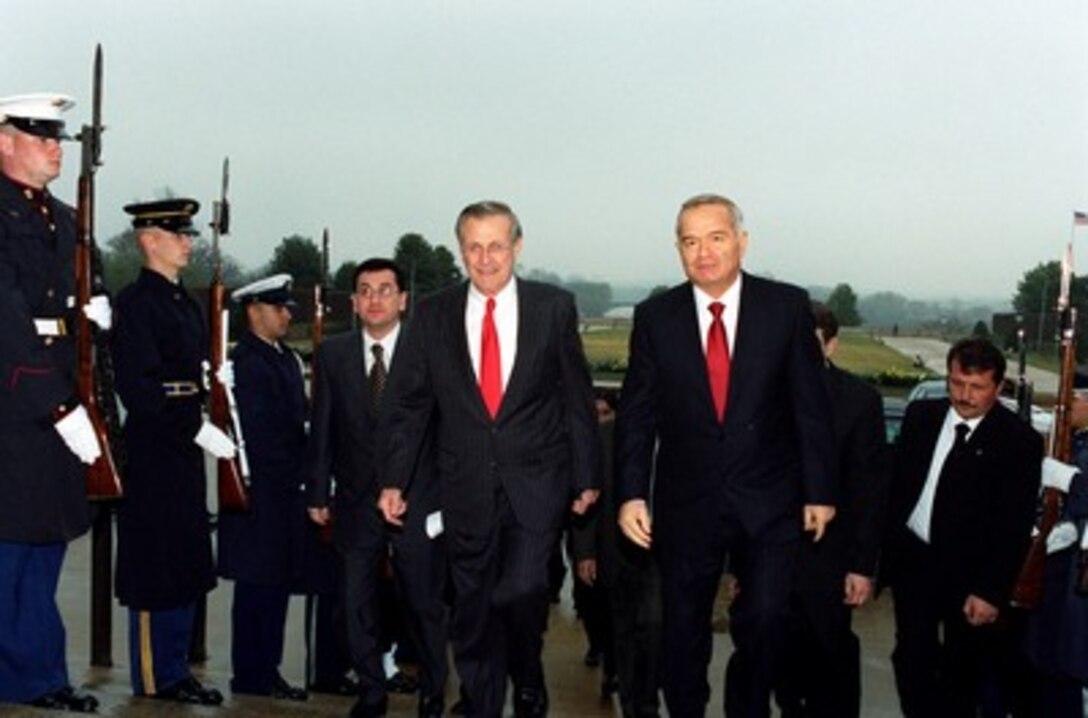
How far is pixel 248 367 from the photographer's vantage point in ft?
18.5

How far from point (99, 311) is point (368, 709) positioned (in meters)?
1.75

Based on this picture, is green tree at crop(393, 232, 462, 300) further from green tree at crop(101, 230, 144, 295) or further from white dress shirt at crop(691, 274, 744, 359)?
white dress shirt at crop(691, 274, 744, 359)

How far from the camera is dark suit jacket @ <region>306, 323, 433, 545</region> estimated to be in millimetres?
5216

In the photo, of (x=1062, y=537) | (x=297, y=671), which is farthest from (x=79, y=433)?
(x=1062, y=537)

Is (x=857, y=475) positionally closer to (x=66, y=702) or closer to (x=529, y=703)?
(x=529, y=703)

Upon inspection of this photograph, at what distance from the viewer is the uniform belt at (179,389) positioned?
5.03 meters

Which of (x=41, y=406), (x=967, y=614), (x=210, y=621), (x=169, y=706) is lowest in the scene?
(x=210, y=621)

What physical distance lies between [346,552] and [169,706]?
0.93 m

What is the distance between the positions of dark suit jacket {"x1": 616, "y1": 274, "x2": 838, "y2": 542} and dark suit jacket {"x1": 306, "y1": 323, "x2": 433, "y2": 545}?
1404 millimetres

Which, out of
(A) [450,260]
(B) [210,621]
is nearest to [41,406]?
(B) [210,621]

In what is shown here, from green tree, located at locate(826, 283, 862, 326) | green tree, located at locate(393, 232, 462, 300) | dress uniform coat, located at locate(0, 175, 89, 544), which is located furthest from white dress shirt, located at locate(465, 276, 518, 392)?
green tree, located at locate(826, 283, 862, 326)

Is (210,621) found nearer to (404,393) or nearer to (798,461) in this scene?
(404,393)

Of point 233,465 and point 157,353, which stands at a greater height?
point 157,353

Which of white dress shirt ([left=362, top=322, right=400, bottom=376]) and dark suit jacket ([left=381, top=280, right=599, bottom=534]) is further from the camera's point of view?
white dress shirt ([left=362, top=322, right=400, bottom=376])
